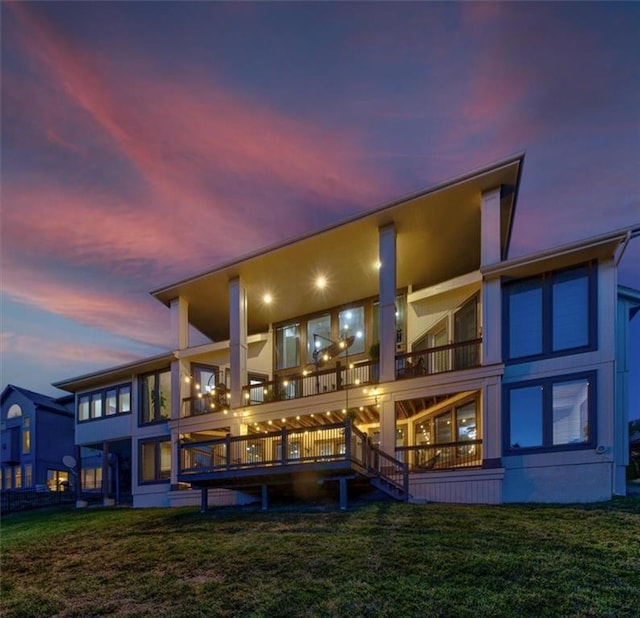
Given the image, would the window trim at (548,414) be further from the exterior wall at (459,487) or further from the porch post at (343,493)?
the porch post at (343,493)

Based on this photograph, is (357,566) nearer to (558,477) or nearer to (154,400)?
(558,477)

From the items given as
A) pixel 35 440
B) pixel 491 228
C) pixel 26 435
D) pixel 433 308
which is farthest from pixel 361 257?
pixel 26 435

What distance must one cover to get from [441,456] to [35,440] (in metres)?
Result: 29.5

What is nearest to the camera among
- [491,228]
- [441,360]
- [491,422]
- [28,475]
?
[491,422]

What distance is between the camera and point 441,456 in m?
14.2

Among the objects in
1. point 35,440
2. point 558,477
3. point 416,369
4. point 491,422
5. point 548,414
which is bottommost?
point 35,440

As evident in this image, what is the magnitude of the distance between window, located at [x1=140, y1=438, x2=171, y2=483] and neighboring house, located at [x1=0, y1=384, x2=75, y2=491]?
621 inches

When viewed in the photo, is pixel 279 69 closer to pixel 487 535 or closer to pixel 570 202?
pixel 487 535

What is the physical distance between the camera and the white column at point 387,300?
14844 mm

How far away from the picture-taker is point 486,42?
1387 centimetres

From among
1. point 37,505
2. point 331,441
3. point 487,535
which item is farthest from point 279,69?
point 37,505

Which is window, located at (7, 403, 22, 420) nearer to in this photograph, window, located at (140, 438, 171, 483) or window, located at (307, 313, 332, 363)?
window, located at (140, 438, 171, 483)

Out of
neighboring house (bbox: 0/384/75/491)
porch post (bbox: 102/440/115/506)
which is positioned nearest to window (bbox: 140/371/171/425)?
porch post (bbox: 102/440/115/506)

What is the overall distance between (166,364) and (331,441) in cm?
998
